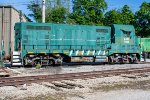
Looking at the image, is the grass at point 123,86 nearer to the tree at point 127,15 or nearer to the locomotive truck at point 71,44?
the locomotive truck at point 71,44

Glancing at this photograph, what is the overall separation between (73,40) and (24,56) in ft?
13.2

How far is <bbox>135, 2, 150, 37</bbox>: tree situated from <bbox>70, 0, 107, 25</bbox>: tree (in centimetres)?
600

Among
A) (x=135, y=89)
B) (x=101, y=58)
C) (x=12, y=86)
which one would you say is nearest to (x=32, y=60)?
(x=101, y=58)

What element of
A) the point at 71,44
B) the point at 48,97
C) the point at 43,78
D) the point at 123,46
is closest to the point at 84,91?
the point at 48,97

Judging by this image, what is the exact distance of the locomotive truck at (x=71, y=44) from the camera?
20.5 metres

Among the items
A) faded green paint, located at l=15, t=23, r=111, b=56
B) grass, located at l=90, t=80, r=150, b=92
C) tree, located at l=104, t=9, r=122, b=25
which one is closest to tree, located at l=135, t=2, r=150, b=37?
tree, located at l=104, t=9, r=122, b=25

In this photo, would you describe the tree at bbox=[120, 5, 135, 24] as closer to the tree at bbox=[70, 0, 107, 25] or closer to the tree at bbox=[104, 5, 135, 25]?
the tree at bbox=[104, 5, 135, 25]

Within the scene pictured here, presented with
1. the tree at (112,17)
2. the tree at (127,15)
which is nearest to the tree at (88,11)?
the tree at (112,17)

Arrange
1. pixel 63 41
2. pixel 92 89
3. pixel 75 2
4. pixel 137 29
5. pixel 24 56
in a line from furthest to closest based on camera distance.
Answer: pixel 75 2, pixel 137 29, pixel 63 41, pixel 24 56, pixel 92 89

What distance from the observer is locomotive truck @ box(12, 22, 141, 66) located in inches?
807

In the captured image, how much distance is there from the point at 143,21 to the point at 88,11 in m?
9.31

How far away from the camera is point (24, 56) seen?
19984mm

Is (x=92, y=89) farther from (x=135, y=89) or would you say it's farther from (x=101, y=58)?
(x=101, y=58)

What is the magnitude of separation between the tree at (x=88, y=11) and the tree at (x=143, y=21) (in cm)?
600
